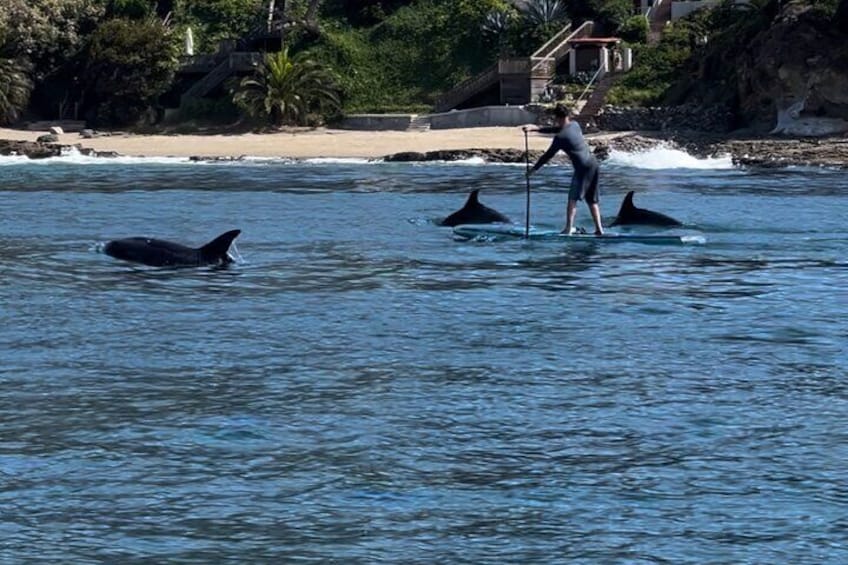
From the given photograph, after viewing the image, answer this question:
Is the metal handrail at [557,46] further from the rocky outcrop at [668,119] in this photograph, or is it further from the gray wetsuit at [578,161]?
the gray wetsuit at [578,161]

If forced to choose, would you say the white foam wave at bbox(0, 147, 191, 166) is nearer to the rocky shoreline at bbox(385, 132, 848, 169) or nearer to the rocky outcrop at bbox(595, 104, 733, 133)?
the rocky shoreline at bbox(385, 132, 848, 169)

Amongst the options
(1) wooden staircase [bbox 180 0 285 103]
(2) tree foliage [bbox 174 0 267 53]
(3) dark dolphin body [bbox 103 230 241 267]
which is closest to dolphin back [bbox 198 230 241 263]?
(3) dark dolphin body [bbox 103 230 241 267]

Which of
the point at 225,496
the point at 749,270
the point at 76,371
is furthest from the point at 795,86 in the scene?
the point at 225,496

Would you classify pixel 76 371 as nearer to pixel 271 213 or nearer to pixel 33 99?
pixel 271 213

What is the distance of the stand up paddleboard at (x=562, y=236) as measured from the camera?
22.1 m

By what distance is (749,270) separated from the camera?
1989 centimetres

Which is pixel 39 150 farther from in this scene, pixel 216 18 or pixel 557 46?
pixel 557 46

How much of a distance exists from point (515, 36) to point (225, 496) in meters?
46.5

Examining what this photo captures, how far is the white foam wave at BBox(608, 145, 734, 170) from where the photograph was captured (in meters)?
40.7

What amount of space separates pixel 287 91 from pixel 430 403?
4023 cm

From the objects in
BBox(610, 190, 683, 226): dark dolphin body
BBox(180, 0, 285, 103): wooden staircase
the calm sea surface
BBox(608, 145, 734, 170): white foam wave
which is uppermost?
BBox(180, 0, 285, 103): wooden staircase

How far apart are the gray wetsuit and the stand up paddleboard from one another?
1.74 ft

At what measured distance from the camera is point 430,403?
12203mm

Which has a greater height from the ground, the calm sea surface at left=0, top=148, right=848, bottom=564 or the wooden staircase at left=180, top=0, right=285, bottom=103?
the wooden staircase at left=180, top=0, right=285, bottom=103
